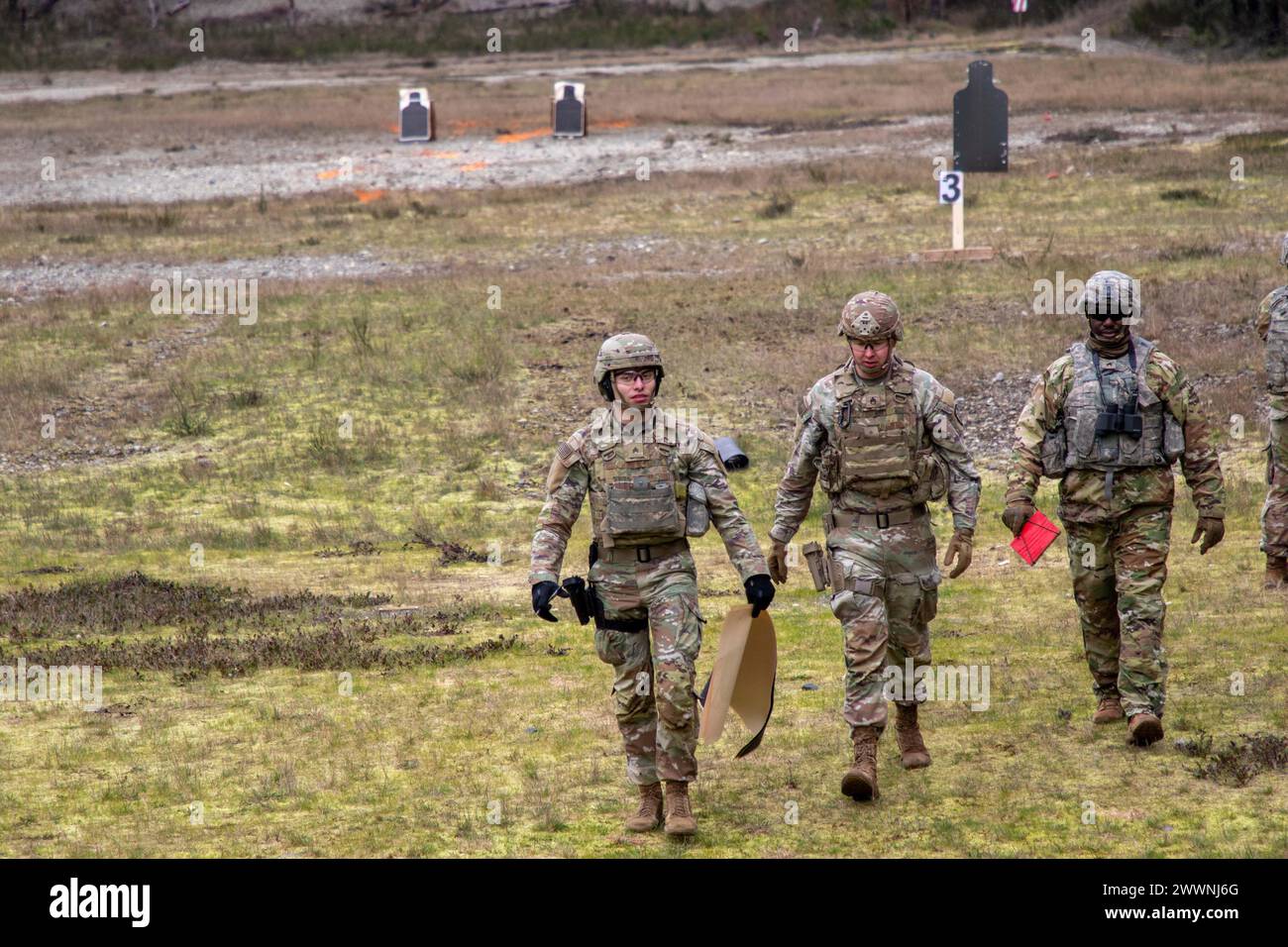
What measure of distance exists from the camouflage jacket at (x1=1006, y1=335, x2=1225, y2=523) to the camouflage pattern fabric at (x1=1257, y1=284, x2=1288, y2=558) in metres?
3.20

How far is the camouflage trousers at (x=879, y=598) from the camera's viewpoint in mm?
8562

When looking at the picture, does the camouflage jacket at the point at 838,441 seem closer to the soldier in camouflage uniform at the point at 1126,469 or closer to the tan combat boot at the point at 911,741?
the soldier in camouflage uniform at the point at 1126,469

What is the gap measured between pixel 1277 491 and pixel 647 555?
20.4 feet

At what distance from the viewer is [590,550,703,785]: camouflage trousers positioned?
8.02 m

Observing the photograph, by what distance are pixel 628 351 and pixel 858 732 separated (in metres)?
2.27

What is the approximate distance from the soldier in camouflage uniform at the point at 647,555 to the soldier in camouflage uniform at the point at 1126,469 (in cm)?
178

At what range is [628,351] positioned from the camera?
8195 mm

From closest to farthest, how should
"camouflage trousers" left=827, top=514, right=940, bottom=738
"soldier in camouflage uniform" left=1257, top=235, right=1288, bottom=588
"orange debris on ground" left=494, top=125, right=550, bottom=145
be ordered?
"camouflage trousers" left=827, top=514, right=940, bottom=738 → "soldier in camouflage uniform" left=1257, top=235, right=1288, bottom=588 → "orange debris on ground" left=494, top=125, right=550, bottom=145

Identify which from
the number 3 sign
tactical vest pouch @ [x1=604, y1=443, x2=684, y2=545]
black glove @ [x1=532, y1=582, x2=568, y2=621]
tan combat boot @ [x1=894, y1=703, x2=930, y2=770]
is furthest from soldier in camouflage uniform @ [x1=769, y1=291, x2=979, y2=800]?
the number 3 sign

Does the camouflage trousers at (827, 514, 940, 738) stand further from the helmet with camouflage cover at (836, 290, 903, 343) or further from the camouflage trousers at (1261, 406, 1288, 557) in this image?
the camouflage trousers at (1261, 406, 1288, 557)

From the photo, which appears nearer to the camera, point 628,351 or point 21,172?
point 628,351
